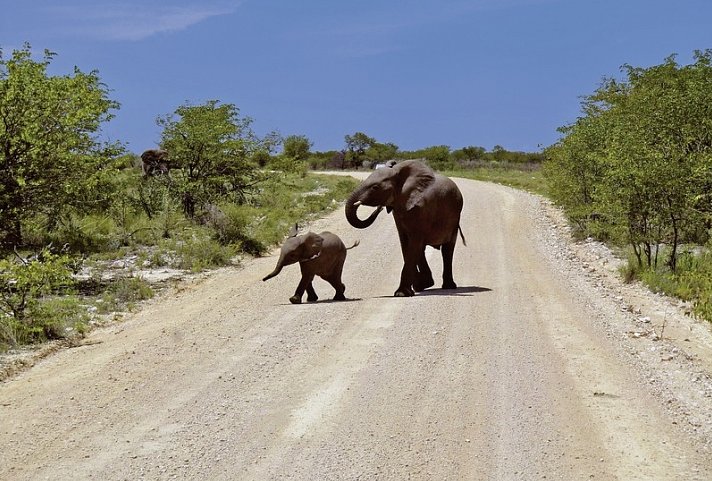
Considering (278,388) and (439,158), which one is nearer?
(278,388)

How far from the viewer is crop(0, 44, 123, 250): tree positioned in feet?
51.6

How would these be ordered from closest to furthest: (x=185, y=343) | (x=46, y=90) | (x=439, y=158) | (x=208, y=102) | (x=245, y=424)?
1. (x=245, y=424)
2. (x=185, y=343)
3. (x=46, y=90)
4. (x=208, y=102)
5. (x=439, y=158)

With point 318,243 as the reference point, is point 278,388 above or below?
below

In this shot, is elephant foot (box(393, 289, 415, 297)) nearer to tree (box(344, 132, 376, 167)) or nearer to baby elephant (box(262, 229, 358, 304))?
baby elephant (box(262, 229, 358, 304))

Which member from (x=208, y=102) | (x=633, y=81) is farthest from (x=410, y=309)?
(x=633, y=81)

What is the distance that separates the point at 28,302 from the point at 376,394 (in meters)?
6.76

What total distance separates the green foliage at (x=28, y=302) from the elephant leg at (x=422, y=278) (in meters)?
6.62

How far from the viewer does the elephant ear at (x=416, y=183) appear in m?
14.6

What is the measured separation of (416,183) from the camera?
14.8 meters

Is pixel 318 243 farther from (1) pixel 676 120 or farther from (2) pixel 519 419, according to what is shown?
(1) pixel 676 120

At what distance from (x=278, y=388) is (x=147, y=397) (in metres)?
1.39

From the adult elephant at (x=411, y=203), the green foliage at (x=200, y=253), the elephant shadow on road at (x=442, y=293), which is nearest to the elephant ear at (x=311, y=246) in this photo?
the elephant shadow on road at (x=442, y=293)

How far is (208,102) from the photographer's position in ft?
87.8

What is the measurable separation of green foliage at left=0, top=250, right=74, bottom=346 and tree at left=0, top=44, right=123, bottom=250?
3144 mm
